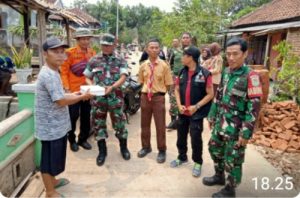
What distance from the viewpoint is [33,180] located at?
10.8 ft

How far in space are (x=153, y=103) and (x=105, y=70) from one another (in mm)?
779

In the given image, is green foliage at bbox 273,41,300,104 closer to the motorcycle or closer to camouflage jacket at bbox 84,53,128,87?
the motorcycle

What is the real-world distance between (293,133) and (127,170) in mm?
3052

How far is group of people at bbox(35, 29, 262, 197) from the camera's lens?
8.74ft

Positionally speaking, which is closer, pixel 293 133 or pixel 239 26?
pixel 293 133

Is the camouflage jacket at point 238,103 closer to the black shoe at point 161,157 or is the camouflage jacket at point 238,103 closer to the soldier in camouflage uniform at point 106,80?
the black shoe at point 161,157

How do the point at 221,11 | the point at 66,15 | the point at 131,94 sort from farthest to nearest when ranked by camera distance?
the point at 221,11
the point at 66,15
the point at 131,94

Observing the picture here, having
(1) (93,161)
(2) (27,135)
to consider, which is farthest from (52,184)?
(1) (93,161)

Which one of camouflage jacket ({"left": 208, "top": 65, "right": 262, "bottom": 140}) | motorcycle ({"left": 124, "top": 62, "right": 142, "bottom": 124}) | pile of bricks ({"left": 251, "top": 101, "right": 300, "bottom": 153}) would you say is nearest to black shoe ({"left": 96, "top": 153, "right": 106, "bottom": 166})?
camouflage jacket ({"left": 208, "top": 65, "right": 262, "bottom": 140})

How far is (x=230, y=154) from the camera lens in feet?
9.28

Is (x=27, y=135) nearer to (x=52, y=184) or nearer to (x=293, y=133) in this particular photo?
(x=52, y=184)

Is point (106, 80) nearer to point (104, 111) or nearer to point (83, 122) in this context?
point (104, 111)

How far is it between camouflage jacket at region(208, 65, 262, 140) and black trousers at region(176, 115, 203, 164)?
403 millimetres

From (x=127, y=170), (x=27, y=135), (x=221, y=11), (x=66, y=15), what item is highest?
(x=221, y=11)
